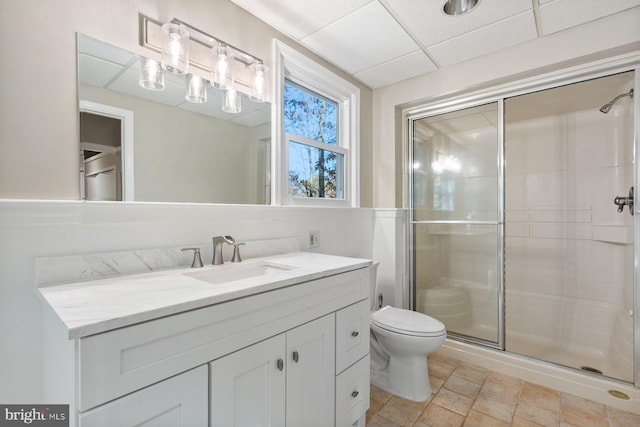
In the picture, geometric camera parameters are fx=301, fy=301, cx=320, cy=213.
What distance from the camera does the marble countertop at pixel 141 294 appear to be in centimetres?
70

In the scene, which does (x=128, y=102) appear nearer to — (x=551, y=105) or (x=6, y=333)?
(x=6, y=333)

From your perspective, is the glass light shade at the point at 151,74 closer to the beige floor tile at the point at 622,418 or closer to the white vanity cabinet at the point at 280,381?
the white vanity cabinet at the point at 280,381

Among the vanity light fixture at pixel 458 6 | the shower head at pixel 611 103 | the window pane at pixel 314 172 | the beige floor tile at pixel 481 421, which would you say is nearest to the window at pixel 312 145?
the window pane at pixel 314 172

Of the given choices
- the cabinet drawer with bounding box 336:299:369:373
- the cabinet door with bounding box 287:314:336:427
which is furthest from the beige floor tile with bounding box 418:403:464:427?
the cabinet door with bounding box 287:314:336:427

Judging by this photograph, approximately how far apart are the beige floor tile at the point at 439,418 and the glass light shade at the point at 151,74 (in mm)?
2155

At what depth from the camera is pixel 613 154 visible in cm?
223

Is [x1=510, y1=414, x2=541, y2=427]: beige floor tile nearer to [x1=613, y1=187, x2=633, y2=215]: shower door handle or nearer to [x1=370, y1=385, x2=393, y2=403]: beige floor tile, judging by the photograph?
[x1=370, y1=385, x2=393, y2=403]: beige floor tile

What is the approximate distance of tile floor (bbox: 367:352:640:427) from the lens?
1636 millimetres

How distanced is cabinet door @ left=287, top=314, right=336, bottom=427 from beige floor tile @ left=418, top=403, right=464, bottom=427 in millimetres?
661

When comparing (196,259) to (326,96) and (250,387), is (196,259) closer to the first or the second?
(250,387)

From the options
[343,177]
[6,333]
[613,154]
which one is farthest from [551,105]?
[6,333]

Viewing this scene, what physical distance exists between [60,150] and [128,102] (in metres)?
0.32

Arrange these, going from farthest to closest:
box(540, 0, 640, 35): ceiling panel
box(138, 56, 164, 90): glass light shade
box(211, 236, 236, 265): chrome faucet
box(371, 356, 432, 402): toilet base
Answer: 1. box(371, 356, 432, 402): toilet base
2. box(540, 0, 640, 35): ceiling panel
3. box(211, 236, 236, 265): chrome faucet
4. box(138, 56, 164, 90): glass light shade

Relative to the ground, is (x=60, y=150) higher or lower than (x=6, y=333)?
higher
